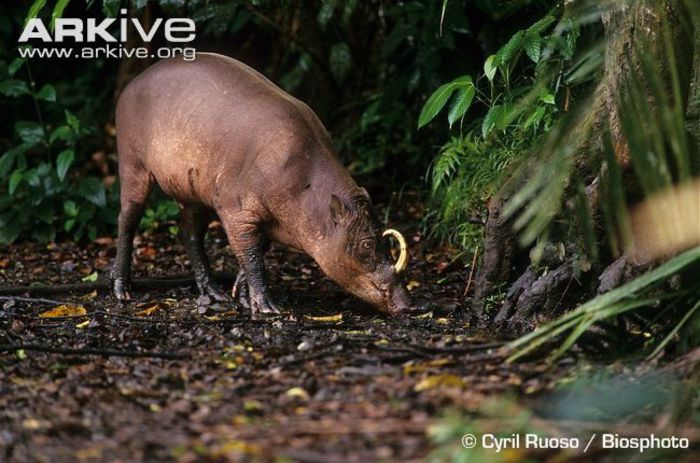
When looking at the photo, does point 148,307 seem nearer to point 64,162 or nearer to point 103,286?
point 103,286

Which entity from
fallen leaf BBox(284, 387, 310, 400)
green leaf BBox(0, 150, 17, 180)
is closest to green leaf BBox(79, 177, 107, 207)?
green leaf BBox(0, 150, 17, 180)

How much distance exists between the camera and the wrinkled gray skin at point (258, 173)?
18.8 ft

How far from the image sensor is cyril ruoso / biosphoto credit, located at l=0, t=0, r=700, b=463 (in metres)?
3.19

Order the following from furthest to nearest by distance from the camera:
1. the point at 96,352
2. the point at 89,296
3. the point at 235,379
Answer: the point at 89,296
the point at 96,352
the point at 235,379

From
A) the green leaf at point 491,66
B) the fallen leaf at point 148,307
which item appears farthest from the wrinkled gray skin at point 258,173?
the green leaf at point 491,66

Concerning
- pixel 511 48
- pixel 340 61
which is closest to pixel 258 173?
pixel 511 48

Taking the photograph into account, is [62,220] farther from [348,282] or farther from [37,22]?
[348,282]

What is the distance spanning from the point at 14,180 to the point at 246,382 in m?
4.12

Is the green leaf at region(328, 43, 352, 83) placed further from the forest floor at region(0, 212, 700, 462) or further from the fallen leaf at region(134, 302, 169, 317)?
the fallen leaf at region(134, 302, 169, 317)

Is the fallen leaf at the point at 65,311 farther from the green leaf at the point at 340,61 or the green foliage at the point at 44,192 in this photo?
the green leaf at the point at 340,61

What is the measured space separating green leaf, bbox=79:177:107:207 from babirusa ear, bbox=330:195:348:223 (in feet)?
8.52

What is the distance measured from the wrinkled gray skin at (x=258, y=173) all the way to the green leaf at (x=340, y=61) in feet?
7.48

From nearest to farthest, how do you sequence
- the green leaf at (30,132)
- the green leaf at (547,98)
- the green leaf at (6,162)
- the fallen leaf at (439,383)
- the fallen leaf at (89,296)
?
the fallen leaf at (439,383) < the green leaf at (547,98) < the fallen leaf at (89,296) < the green leaf at (6,162) < the green leaf at (30,132)

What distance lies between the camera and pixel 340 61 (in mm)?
8445
